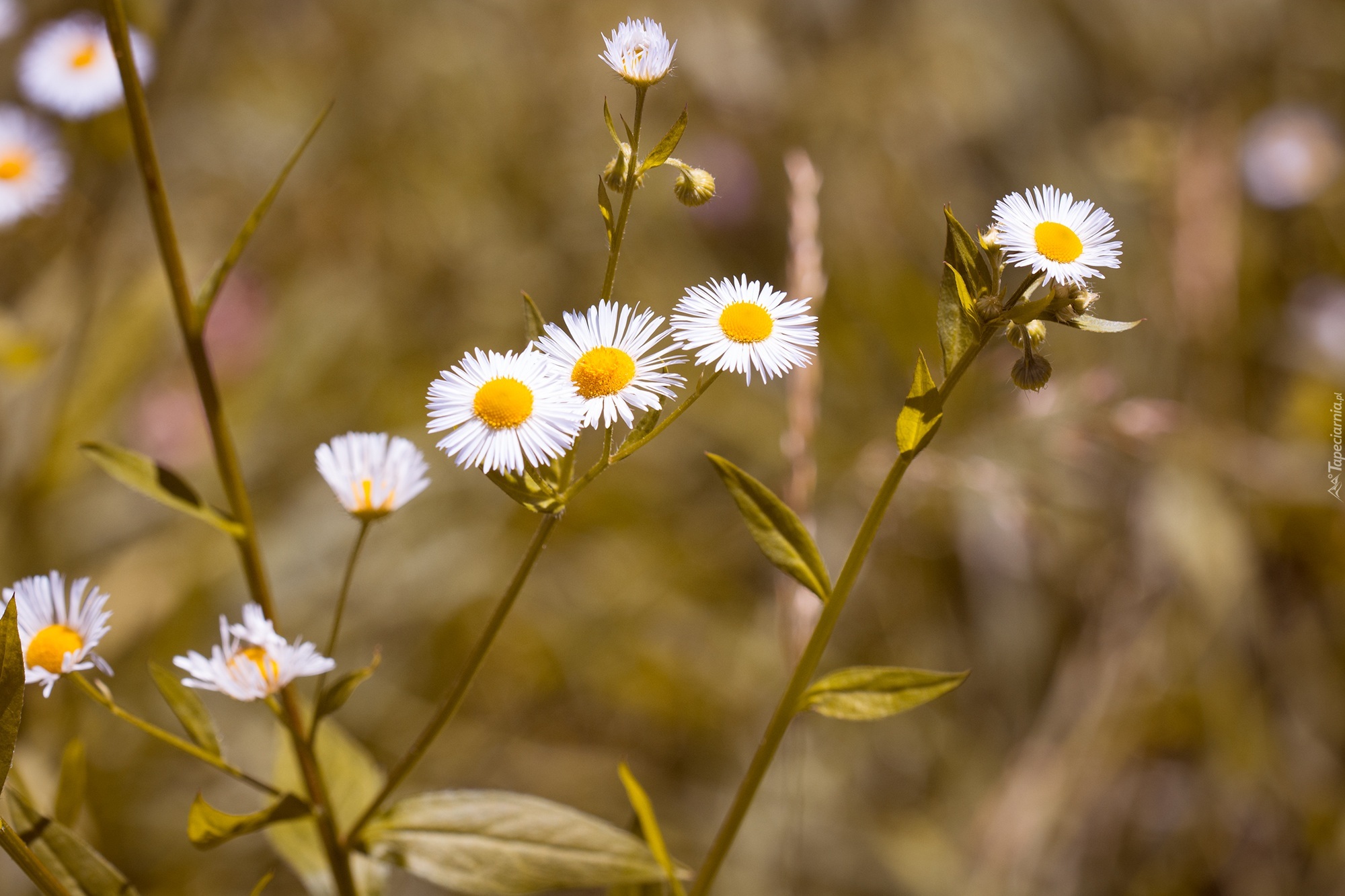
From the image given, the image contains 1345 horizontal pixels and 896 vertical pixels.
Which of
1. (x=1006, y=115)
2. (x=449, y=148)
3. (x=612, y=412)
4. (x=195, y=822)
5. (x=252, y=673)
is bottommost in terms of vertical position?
(x=195, y=822)

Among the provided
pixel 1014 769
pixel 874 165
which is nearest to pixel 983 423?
pixel 1014 769

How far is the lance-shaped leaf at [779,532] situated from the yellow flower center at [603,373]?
12 cm

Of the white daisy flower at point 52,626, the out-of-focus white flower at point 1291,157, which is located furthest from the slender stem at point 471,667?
the out-of-focus white flower at point 1291,157

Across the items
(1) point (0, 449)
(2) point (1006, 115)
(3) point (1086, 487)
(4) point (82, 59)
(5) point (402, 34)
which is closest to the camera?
(4) point (82, 59)

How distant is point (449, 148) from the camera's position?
3242 mm

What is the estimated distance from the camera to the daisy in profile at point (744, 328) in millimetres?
805

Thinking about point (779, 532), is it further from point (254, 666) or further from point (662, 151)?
point (254, 666)

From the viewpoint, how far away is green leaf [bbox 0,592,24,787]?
2.30 ft

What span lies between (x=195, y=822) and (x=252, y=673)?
136 millimetres

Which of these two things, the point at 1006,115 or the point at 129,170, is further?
the point at 1006,115

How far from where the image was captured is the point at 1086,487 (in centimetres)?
261

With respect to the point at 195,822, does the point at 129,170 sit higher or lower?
higher

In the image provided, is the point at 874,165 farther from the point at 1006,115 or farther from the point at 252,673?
the point at 252,673

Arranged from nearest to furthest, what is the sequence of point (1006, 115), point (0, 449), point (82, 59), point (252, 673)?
point (252, 673) < point (82, 59) < point (0, 449) < point (1006, 115)
